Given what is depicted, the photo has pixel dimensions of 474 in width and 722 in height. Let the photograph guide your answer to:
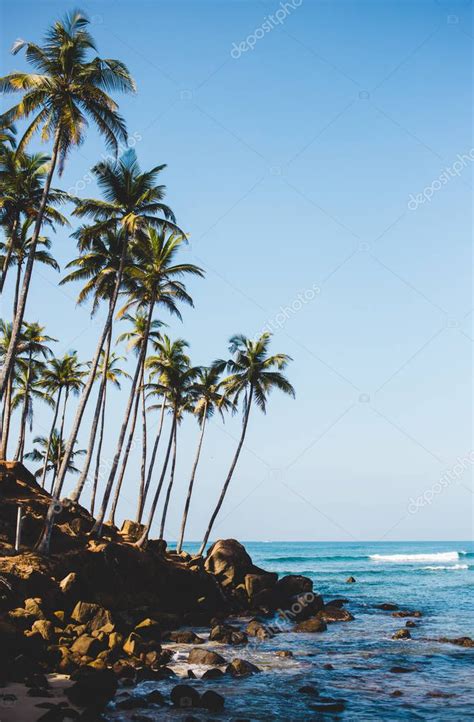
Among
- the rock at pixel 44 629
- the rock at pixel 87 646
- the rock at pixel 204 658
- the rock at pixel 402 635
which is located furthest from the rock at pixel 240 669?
the rock at pixel 402 635

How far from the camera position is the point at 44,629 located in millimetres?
15305

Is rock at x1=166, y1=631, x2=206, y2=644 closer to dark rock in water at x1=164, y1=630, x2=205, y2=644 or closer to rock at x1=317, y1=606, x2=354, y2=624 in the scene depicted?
dark rock in water at x1=164, y1=630, x2=205, y2=644

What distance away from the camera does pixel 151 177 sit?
2700 centimetres

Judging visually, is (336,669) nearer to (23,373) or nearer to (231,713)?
(231,713)

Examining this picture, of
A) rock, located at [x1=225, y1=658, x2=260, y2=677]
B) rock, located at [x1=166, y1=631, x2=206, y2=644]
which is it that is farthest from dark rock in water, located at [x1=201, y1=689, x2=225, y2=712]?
rock, located at [x1=166, y1=631, x2=206, y2=644]

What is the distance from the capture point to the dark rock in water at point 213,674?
48.0 feet

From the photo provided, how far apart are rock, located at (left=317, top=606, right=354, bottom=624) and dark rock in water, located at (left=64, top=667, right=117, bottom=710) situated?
55.1 ft

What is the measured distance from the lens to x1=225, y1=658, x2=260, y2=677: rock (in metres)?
15.2

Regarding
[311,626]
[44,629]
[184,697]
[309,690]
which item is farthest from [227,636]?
[184,697]

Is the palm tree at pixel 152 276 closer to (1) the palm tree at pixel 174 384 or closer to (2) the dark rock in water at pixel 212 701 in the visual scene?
(1) the palm tree at pixel 174 384

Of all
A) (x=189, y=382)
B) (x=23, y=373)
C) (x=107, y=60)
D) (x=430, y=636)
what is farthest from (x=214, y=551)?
(x=107, y=60)

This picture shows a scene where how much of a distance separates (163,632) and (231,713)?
9790mm

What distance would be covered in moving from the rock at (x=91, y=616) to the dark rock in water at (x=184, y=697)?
16.5 ft

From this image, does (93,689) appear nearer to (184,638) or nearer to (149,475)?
(184,638)
